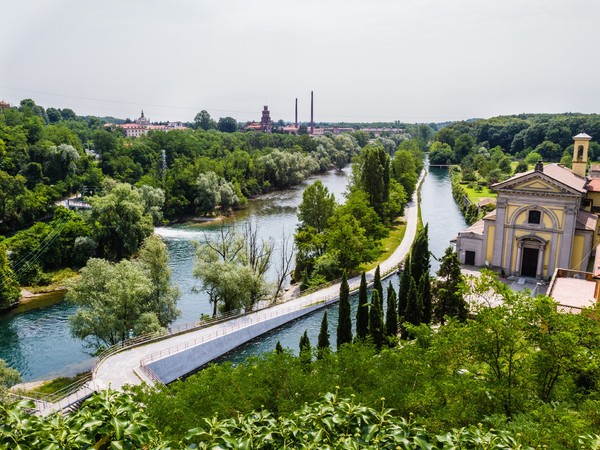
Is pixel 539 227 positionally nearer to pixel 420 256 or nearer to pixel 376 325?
pixel 420 256

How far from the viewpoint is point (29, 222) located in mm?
56344

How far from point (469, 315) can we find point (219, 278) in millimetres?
15365

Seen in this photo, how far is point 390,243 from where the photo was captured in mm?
51406

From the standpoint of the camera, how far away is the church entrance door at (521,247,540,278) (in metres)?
37.7

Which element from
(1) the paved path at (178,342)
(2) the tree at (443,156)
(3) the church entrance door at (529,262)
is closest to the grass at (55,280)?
(1) the paved path at (178,342)

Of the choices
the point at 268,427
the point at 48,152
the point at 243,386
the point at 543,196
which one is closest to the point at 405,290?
the point at 543,196

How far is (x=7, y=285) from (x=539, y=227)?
39.3 m

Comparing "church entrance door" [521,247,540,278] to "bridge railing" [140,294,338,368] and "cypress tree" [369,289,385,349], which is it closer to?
"bridge railing" [140,294,338,368]

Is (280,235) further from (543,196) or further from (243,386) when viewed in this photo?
(243,386)

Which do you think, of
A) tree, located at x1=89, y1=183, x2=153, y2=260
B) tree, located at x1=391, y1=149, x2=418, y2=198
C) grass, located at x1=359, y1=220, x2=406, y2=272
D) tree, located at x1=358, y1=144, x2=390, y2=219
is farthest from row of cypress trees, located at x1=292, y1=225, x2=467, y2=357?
tree, located at x1=391, y1=149, x2=418, y2=198

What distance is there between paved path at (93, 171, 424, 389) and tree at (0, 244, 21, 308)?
54.8 ft

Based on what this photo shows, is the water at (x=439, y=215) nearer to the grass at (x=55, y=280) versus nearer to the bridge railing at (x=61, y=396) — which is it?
the bridge railing at (x=61, y=396)

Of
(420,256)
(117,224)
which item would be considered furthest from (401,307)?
(117,224)

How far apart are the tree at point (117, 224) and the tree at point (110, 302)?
710 inches
